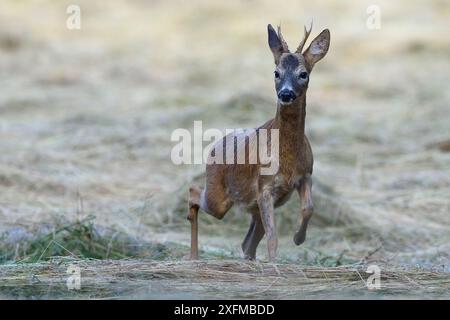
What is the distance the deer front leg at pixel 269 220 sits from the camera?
674 centimetres

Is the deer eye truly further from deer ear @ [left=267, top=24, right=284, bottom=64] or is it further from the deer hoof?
the deer hoof

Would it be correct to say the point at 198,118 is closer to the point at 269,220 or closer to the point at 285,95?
the point at 269,220

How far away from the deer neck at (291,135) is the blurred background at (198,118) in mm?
1270

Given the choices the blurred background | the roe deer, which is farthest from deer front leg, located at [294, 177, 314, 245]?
the blurred background

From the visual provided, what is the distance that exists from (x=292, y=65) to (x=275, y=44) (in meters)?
0.22

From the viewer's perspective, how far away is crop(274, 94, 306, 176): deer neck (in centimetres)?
680

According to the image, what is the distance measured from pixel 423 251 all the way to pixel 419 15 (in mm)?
15570

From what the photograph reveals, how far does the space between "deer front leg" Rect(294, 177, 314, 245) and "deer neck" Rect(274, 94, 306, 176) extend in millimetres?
118

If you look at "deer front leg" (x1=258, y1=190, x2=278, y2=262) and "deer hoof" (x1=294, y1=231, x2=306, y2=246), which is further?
"deer hoof" (x1=294, y1=231, x2=306, y2=246)

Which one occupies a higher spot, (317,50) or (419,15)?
(419,15)

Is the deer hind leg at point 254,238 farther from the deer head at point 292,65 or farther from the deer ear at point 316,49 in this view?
the deer ear at point 316,49
